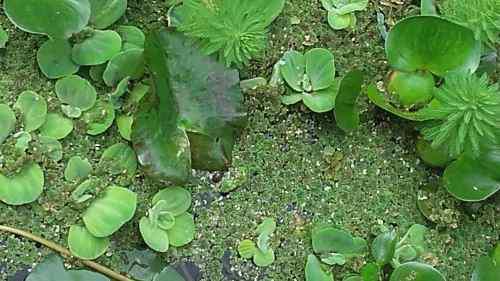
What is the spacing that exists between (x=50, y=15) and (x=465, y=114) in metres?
0.70

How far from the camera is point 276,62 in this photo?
1628 mm

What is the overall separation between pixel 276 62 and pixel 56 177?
0.44m

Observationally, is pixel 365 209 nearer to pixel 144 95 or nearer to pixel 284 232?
pixel 284 232

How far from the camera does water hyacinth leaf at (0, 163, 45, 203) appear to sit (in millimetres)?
1458

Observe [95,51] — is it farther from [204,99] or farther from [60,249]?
[60,249]

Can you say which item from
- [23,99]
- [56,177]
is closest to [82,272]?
[56,177]

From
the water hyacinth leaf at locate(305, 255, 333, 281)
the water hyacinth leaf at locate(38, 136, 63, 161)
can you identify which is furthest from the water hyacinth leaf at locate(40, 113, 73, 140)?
the water hyacinth leaf at locate(305, 255, 333, 281)

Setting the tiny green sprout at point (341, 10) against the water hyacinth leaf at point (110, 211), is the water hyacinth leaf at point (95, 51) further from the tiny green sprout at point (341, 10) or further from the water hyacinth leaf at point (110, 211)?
the tiny green sprout at point (341, 10)

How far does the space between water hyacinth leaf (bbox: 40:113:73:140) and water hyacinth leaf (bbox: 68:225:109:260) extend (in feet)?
0.52

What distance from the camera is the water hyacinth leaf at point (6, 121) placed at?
58.3 inches

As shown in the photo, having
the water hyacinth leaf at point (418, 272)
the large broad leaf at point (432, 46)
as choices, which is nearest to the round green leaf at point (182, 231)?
the water hyacinth leaf at point (418, 272)

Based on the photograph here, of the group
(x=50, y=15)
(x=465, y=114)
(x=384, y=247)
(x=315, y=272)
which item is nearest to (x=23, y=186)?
(x=50, y=15)

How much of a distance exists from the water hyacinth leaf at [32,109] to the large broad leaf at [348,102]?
1.64ft

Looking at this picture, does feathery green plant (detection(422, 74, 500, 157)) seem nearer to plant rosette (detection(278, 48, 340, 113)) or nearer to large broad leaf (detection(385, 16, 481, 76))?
large broad leaf (detection(385, 16, 481, 76))
